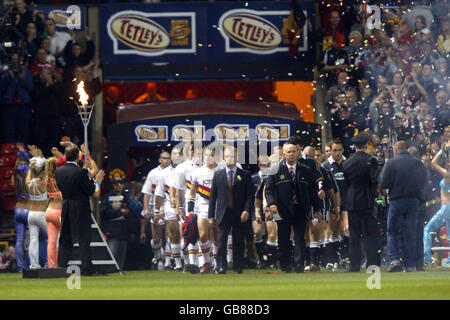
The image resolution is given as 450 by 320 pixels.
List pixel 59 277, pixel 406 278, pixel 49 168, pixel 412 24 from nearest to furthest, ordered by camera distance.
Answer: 1. pixel 406 278
2. pixel 59 277
3. pixel 49 168
4. pixel 412 24

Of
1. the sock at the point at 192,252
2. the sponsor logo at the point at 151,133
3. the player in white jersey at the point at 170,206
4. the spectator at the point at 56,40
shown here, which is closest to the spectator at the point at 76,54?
the spectator at the point at 56,40

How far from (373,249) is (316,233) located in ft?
7.58

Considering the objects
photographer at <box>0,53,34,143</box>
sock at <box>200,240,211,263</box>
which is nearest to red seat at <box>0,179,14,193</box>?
photographer at <box>0,53,34,143</box>

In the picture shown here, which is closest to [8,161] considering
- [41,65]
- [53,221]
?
[41,65]

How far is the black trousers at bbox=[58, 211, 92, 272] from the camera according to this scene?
1992 centimetres

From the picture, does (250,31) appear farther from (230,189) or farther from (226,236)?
(226,236)

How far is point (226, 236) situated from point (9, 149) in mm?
8297

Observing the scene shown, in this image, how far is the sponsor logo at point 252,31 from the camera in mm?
30406

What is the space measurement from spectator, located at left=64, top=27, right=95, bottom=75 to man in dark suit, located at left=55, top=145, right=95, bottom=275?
923cm

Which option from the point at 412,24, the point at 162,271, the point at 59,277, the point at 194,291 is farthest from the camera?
the point at 412,24

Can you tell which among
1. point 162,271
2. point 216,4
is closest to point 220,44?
point 216,4

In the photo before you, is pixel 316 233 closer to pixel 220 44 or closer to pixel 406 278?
pixel 406 278

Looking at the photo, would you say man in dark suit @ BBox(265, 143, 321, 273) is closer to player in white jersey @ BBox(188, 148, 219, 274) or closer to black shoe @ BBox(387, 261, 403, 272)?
black shoe @ BBox(387, 261, 403, 272)

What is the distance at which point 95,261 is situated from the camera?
20766 mm
